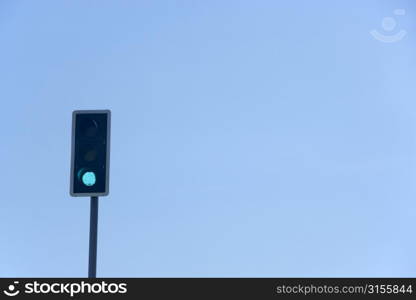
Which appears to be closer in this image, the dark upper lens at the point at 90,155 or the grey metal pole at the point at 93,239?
the dark upper lens at the point at 90,155

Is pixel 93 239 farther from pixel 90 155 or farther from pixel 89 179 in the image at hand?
pixel 90 155

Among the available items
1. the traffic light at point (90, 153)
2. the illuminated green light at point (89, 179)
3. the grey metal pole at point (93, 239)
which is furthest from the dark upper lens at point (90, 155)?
the grey metal pole at point (93, 239)

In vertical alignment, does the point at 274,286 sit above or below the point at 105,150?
below

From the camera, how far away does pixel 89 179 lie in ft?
22.3

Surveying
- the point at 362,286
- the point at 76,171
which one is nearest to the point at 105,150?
the point at 76,171

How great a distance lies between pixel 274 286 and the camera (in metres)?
9.50

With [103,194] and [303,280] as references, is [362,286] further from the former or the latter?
[103,194]

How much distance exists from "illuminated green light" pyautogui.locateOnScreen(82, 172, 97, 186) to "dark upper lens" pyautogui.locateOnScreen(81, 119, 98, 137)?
503 millimetres

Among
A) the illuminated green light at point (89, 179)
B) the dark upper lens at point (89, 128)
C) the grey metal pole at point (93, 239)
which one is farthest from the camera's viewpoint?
the grey metal pole at point (93, 239)

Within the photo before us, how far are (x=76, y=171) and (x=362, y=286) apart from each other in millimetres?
5188

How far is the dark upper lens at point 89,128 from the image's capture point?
699 cm

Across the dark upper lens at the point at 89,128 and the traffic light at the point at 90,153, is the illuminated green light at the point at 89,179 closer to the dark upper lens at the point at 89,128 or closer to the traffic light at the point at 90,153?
the traffic light at the point at 90,153

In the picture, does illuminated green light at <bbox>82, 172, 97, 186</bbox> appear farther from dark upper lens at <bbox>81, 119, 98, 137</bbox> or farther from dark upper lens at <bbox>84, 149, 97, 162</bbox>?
dark upper lens at <bbox>81, 119, 98, 137</bbox>

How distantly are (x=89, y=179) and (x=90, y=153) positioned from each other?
1.05 feet
